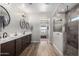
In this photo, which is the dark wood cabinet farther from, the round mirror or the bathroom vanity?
the round mirror

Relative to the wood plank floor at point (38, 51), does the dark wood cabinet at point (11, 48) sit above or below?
above

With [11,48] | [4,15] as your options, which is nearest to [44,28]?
[11,48]

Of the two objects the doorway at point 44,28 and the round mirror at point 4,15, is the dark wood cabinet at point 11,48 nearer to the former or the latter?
the round mirror at point 4,15

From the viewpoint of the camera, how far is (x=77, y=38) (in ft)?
7.41

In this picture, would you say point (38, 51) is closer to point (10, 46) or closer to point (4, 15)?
point (10, 46)

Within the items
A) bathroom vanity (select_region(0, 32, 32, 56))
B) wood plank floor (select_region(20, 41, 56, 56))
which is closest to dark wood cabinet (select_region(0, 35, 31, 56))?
bathroom vanity (select_region(0, 32, 32, 56))

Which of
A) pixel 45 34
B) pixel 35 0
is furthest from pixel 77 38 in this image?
pixel 45 34

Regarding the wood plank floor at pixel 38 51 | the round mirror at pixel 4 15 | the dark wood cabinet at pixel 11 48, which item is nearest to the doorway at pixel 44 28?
the wood plank floor at pixel 38 51

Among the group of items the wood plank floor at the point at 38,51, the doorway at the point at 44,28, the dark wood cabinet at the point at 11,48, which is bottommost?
the wood plank floor at the point at 38,51

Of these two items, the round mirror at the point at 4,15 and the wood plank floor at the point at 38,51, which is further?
the wood plank floor at the point at 38,51

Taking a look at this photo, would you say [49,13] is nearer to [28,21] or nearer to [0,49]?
[28,21]

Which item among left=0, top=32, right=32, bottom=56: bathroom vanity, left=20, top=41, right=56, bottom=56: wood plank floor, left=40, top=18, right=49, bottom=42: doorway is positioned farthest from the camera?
left=40, top=18, right=49, bottom=42: doorway

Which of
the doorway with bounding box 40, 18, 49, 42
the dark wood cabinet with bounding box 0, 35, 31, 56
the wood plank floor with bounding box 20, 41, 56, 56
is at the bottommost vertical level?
the wood plank floor with bounding box 20, 41, 56, 56

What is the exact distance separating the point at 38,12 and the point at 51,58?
4.07 m
